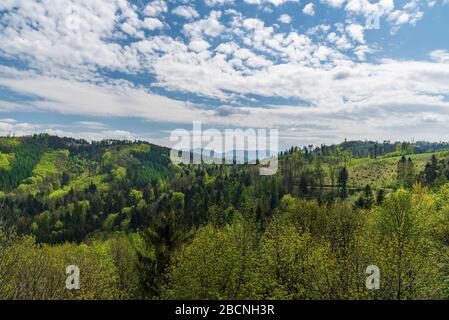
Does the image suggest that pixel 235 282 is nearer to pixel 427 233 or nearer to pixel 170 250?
pixel 170 250

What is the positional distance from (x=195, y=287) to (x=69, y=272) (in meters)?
22.1

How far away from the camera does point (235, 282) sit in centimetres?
3297

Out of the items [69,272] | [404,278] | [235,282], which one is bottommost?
[69,272]
